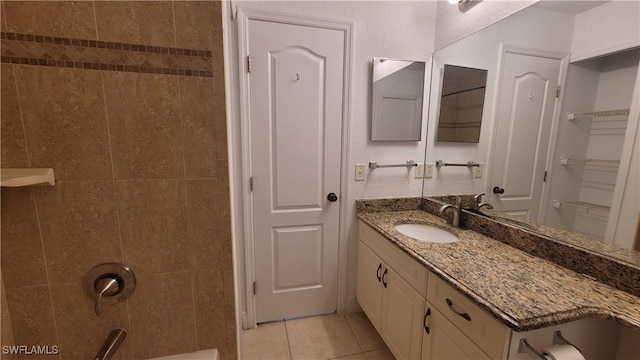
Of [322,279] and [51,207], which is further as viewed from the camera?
[322,279]

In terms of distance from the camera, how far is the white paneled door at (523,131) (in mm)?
1129

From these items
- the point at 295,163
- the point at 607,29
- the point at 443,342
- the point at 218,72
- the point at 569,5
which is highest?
the point at 569,5

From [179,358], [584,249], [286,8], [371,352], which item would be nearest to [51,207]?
[179,358]

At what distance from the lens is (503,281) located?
3.01 feet

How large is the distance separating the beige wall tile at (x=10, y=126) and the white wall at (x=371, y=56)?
2.97ft

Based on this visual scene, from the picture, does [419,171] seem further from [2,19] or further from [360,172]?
[2,19]

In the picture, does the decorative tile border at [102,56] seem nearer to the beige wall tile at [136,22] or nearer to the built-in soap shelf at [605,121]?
the beige wall tile at [136,22]

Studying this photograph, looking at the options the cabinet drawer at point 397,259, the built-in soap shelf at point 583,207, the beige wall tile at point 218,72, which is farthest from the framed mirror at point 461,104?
the beige wall tile at point 218,72

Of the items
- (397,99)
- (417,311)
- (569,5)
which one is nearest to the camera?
(569,5)

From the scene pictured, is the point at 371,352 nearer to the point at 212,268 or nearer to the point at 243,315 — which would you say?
the point at 243,315

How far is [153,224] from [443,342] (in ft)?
3.99

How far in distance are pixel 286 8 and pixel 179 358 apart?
6.11 feet

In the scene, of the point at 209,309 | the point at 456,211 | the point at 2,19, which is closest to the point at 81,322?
the point at 209,309

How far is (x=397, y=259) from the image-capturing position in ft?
4.40
